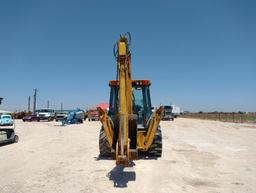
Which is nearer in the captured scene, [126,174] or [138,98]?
[126,174]

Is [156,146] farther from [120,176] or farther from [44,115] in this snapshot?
[44,115]

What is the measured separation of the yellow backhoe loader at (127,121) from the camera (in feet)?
30.1

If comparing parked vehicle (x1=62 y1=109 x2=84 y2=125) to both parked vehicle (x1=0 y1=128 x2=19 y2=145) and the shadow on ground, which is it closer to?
parked vehicle (x1=0 y1=128 x2=19 y2=145)

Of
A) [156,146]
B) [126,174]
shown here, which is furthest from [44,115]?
[126,174]

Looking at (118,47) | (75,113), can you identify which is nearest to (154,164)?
(118,47)

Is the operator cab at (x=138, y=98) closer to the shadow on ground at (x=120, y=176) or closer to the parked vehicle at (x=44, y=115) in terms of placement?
the shadow on ground at (x=120, y=176)

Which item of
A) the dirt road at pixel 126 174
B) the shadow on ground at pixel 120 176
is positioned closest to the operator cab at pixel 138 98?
the dirt road at pixel 126 174

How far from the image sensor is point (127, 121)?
935cm

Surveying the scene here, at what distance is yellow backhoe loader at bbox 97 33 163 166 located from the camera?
9.18 metres

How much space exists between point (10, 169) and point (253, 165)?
8049 millimetres

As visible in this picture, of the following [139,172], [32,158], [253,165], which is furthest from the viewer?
[32,158]

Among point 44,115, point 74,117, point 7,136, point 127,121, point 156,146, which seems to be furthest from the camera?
point 44,115

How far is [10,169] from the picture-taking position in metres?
10.6

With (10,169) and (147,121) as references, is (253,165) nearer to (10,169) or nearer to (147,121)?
(147,121)
